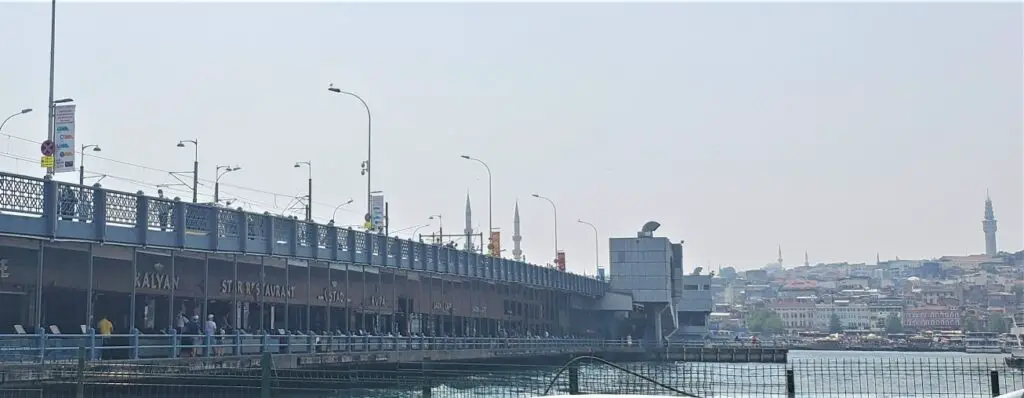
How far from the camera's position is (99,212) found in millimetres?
39656

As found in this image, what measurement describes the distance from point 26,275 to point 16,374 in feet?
39.7

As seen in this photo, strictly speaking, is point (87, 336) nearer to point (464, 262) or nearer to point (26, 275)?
point (26, 275)

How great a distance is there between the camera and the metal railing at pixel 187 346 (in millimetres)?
33031

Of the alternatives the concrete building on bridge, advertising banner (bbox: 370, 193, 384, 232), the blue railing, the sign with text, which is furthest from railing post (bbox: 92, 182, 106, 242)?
the concrete building on bridge

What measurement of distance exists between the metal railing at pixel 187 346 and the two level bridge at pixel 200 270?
2.02 metres

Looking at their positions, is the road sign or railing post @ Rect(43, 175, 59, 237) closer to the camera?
railing post @ Rect(43, 175, 59, 237)

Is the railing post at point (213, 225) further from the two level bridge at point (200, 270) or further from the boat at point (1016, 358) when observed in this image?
the boat at point (1016, 358)

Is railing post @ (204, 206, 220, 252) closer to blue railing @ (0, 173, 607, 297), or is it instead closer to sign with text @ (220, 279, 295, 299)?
blue railing @ (0, 173, 607, 297)

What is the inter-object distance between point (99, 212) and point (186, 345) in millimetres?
5492

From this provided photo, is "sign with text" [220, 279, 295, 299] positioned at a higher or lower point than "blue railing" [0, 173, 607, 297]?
lower

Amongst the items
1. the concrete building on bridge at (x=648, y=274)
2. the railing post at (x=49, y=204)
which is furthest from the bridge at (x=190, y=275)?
the concrete building on bridge at (x=648, y=274)

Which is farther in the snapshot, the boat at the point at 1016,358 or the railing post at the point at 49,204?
the boat at the point at 1016,358

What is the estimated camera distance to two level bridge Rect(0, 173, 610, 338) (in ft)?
130

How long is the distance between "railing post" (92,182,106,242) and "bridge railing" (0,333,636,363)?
3525 mm
